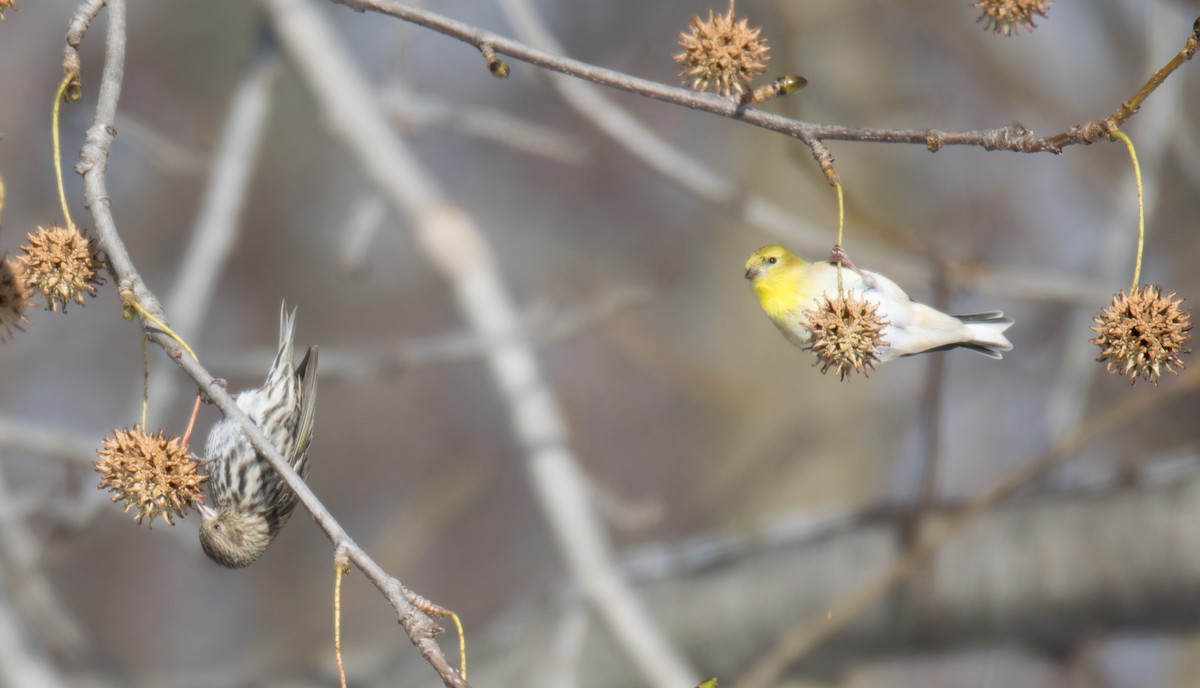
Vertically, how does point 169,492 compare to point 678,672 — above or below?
below

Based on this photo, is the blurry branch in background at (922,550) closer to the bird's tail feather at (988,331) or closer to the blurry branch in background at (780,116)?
the bird's tail feather at (988,331)

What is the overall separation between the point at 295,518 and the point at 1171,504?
5774 millimetres

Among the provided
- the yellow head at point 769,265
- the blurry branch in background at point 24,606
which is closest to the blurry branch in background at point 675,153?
the yellow head at point 769,265

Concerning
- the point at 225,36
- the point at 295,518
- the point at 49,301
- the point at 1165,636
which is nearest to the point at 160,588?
the point at 295,518

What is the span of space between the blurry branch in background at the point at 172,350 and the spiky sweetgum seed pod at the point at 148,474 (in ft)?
0.36

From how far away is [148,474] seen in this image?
1.11 m

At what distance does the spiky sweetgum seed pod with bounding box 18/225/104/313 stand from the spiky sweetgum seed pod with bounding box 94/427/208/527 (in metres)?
0.16

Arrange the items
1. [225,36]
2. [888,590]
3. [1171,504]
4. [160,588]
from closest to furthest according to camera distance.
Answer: [1171,504] → [888,590] → [225,36] → [160,588]

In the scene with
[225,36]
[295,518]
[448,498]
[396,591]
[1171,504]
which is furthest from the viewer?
[225,36]

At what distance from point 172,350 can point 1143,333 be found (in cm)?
94

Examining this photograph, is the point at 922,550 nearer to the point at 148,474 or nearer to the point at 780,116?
the point at 780,116

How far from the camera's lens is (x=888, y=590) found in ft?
9.86

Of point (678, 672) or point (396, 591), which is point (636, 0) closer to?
point (678, 672)

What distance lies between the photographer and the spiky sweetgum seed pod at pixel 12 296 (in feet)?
3.81
